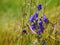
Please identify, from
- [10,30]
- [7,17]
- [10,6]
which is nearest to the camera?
[10,30]

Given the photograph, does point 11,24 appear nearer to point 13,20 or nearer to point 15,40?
point 13,20

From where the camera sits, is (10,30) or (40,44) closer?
(40,44)

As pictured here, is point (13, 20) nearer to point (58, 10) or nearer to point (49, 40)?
point (58, 10)

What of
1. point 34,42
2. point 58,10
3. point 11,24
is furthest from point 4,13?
point 34,42

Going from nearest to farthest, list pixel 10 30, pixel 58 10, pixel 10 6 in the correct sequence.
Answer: pixel 10 30 → pixel 58 10 → pixel 10 6

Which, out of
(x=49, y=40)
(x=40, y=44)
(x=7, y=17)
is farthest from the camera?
(x=7, y=17)

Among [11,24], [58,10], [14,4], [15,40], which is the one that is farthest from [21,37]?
[14,4]
